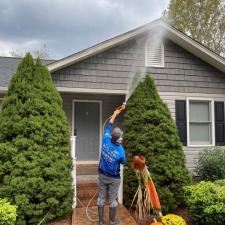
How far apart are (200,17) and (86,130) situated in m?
16.1

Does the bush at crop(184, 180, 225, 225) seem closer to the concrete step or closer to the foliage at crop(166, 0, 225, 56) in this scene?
the concrete step

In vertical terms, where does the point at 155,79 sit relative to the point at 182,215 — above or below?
above

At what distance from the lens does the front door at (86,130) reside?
984cm

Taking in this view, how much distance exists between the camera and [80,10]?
53.4ft

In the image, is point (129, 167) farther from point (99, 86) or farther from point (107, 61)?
point (107, 61)

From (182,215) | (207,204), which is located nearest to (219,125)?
(182,215)

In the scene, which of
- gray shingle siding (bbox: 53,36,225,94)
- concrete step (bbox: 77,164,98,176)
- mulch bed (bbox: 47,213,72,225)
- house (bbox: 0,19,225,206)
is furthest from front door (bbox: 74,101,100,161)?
mulch bed (bbox: 47,213,72,225)

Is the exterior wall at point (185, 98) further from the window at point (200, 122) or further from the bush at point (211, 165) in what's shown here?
the bush at point (211, 165)

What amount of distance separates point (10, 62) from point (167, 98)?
21.9ft

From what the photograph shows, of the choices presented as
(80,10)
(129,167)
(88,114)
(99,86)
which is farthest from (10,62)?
(129,167)

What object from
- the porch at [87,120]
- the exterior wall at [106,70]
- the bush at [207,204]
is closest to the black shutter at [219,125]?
the exterior wall at [106,70]

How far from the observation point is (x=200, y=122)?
9.54 meters

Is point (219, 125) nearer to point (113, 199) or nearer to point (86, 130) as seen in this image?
point (86, 130)

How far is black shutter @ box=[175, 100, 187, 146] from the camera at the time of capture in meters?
9.25
